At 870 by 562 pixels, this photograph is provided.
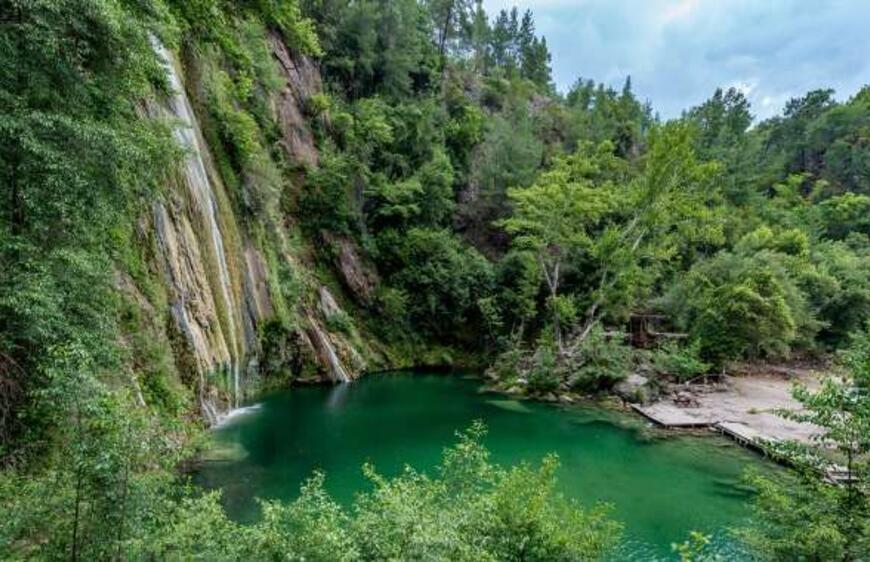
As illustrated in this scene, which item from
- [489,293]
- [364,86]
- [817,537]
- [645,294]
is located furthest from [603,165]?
[817,537]

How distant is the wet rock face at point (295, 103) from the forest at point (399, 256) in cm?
67

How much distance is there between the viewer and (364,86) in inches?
1356

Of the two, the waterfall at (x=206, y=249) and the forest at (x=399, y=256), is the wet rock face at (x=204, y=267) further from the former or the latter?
the forest at (x=399, y=256)

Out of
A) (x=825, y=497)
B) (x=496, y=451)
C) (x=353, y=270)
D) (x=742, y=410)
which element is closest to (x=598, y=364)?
(x=742, y=410)

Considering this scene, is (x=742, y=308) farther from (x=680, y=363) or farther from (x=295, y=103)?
(x=295, y=103)

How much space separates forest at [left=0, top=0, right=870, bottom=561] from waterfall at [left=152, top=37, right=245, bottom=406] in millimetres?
667

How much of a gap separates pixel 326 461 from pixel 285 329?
9.40 metres

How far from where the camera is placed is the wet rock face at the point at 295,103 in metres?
26.9

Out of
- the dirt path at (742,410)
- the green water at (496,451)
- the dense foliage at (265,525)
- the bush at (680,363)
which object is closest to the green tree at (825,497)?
the dense foliage at (265,525)

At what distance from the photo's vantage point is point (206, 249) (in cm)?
1539

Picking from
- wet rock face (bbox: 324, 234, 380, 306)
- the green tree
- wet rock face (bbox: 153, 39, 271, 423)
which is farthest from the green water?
wet rock face (bbox: 324, 234, 380, 306)

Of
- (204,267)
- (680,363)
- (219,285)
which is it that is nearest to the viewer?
(204,267)

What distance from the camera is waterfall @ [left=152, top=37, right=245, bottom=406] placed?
44.5 feet

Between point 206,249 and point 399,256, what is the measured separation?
15.7 meters
